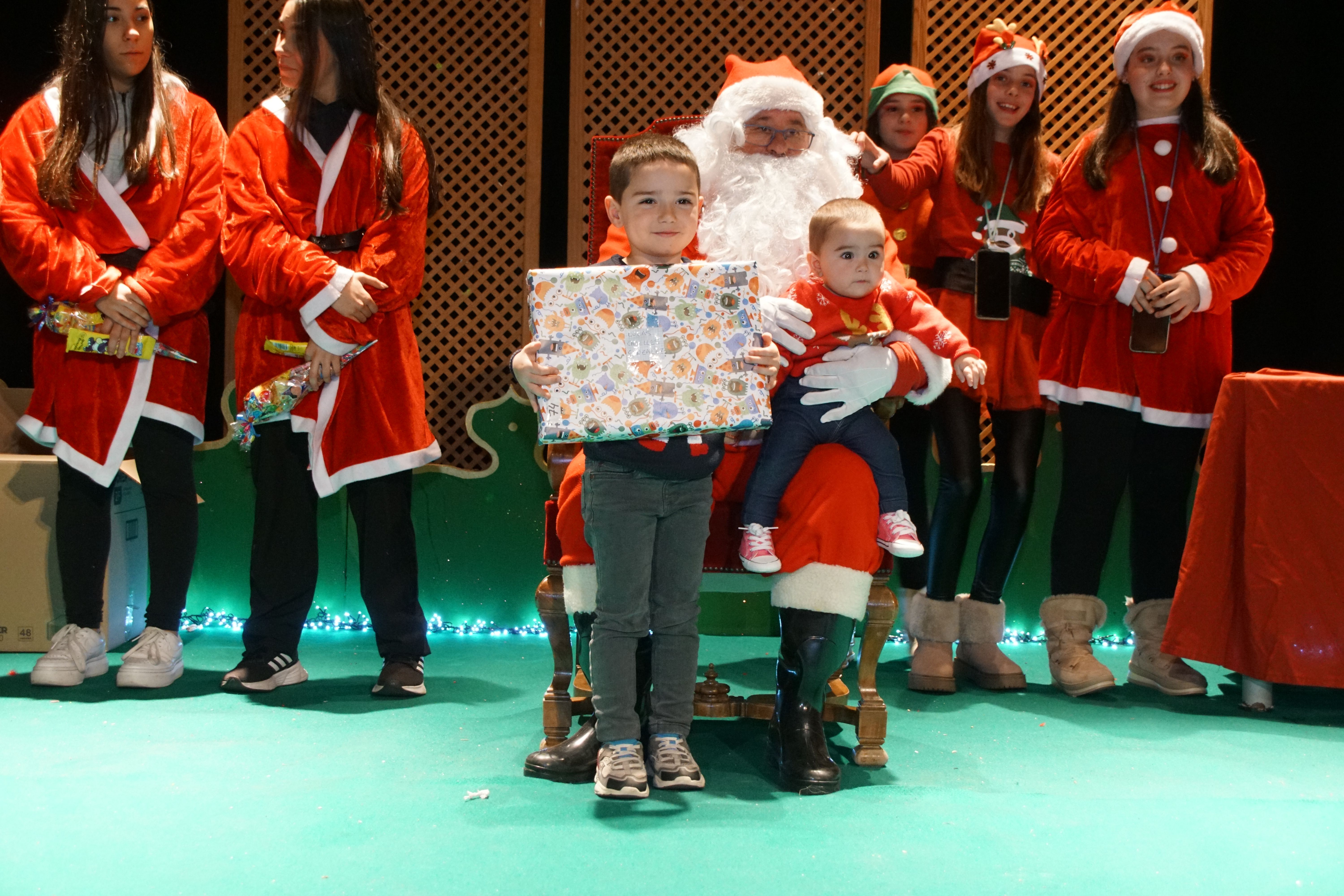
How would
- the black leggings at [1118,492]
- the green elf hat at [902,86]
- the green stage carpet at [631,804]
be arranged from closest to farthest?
the green stage carpet at [631,804]
the black leggings at [1118,492]
the green elf hat at [902,86]

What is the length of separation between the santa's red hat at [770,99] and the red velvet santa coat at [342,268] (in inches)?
36.3

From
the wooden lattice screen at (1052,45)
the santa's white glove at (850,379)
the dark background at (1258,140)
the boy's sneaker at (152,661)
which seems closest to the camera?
the santa's white glove at (850,379)

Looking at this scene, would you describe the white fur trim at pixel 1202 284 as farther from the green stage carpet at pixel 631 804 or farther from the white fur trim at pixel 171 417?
the white fur trim at pixel 171 417

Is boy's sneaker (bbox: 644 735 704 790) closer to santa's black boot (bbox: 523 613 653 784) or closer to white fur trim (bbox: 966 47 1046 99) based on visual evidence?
santa's black boot (bbox: 523 613 653 784)

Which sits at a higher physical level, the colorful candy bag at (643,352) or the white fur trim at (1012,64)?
the white fur trim at (1012,64)

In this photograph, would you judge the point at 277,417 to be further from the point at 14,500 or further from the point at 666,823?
the point at 666,823

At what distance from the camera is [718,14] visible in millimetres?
4738

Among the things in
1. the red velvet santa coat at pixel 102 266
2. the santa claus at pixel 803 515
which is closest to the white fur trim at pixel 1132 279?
the santa claus at pixel 803 515

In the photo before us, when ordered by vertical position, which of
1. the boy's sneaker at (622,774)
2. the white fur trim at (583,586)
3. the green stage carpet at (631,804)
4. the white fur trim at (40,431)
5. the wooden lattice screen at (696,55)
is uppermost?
the wooden lattice screen at (696,55)

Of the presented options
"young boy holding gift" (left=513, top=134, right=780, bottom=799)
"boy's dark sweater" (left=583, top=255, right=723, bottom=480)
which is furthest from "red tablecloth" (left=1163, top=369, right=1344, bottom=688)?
"boy's dark sweater" (left=583, top=255, right=723, bottom=480)

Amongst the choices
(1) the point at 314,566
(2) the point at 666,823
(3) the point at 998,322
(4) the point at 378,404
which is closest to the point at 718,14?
(3) the point at 998,322

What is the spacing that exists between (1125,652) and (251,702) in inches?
117

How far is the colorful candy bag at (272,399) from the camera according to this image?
311 centimetres

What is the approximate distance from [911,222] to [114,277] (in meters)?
2.41
